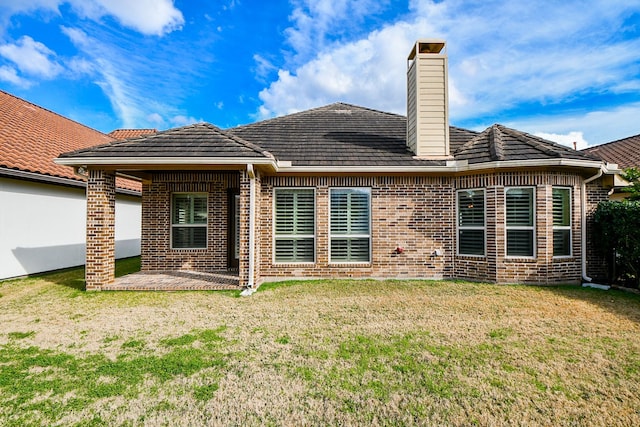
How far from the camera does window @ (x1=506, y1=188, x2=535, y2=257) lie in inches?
283

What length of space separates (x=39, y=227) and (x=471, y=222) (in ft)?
38.5

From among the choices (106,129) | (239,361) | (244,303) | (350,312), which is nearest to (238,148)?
(244,303)

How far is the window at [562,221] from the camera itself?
7238 millimetres

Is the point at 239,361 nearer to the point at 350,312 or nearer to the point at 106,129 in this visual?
the point at 350,312

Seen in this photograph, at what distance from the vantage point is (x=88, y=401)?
2773mm

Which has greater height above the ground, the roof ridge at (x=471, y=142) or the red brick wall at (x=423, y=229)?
the roof ridge at (x=471, y=142)

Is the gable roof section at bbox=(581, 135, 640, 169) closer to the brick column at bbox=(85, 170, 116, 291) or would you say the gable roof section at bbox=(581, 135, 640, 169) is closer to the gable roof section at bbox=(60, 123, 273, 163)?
the gable roof section at bbox=(60, 123, 273, 163)

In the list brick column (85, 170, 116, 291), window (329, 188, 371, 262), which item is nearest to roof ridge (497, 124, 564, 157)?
window (329, 188, 371, 262)

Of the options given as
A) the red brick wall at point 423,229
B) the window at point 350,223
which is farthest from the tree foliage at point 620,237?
the window at point 350,223

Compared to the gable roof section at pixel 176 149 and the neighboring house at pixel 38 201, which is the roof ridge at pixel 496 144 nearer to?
the gable roof section at pixel 176 149

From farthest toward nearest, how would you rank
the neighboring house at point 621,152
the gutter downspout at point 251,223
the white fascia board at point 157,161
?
the neighboring house at point 621,152
the gutter downspout at point 251,223
the white fascia board at point 157,161

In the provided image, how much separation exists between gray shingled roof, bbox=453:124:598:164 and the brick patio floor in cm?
651

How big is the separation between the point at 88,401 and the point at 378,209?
6.41 metres

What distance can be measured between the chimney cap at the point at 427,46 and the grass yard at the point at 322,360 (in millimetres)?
6787
